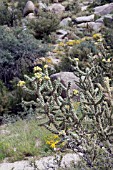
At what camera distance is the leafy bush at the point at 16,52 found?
390 inches


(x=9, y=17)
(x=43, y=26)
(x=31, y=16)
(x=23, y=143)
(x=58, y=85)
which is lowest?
(x=23, y=143)

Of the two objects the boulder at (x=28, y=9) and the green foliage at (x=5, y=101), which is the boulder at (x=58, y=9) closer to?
the boulder at (x=28, y=9)

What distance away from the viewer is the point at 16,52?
34.4 feet

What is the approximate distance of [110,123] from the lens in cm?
247

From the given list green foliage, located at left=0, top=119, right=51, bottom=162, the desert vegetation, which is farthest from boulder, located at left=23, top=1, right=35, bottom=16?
green foliage, located at left=0, top=119, right=51, bottom=162

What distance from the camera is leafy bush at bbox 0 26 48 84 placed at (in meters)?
9.91

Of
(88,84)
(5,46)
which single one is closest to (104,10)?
(5,46)

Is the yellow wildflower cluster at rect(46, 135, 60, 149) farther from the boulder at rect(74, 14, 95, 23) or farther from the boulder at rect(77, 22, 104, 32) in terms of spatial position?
the boulder at rect(74, 14, 95, 23)

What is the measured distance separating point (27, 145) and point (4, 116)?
2402mm

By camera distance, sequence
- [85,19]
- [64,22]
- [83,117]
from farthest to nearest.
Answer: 1. [64,22]
2. [85,19]
3. [83,117]

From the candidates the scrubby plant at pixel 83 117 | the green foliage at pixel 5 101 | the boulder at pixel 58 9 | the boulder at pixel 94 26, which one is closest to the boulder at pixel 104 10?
the boulder at pixel 94 26

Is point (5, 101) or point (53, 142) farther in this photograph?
point (5, 101)

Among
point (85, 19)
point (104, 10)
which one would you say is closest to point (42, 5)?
point (104, 10)

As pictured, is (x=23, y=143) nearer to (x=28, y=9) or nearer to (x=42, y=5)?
(x=28, y=9)
